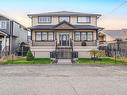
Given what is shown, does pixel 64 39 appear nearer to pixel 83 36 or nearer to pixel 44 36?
pixel 83 36

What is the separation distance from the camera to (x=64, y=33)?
38.1 metres

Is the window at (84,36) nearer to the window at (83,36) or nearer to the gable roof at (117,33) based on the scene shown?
the window at (83,36)

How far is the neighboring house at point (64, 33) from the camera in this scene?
36625mm

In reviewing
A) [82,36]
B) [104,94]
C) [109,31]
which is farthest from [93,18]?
[104,94]

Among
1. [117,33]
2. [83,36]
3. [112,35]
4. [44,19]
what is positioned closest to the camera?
[83,36]

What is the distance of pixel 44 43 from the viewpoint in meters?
37.0

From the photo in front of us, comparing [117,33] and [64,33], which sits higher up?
[117,33]

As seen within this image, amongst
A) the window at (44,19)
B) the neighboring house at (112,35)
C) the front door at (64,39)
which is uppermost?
the window at (44,19)

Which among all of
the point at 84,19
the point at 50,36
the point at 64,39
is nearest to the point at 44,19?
the point at 50,36

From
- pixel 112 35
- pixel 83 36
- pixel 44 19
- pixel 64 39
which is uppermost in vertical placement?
pixel 44 19

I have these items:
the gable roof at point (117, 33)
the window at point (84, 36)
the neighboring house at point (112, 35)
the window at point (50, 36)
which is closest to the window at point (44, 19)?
the window at point (50, 36)

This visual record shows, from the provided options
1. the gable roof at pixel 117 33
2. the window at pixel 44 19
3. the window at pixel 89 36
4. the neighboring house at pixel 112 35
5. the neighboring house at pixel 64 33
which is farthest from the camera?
the gable roof at pixel 117 33

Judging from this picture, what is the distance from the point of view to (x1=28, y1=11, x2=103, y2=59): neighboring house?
3662cm

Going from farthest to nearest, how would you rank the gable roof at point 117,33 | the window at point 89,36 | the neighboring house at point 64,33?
1. the gable roof at point 117,33
2. the window at point 89,36
3. the neighboring house at point 64,33
